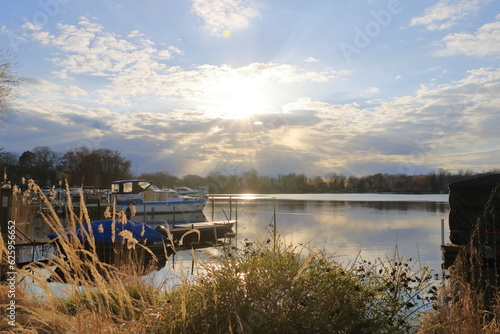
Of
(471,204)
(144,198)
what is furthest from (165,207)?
(471,204)

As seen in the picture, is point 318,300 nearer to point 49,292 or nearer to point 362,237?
point 49,292

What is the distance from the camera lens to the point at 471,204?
15.2 metres

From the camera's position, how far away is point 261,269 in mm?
4008

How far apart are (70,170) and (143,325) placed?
89.7m

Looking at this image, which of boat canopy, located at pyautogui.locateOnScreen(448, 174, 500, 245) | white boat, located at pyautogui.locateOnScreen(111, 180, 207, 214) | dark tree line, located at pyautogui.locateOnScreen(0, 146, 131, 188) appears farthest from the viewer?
dark tree line, located at pyautogui.locateOnScreen(0, 146, 131, 188)

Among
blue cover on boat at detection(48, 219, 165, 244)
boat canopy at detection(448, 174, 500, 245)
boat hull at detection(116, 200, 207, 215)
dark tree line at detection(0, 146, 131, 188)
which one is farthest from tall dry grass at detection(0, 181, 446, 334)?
dark tree line at detection(0, 146, 131, 188)

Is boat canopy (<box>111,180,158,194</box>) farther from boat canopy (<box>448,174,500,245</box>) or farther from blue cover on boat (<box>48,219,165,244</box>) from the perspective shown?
boat canopy (<box>448,174,500,245</box>)

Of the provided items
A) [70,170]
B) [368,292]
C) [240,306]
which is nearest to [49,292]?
[240,306]

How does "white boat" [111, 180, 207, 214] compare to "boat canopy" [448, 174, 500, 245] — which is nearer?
"boat canopy" [448, 174, 500, 245]

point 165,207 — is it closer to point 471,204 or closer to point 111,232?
point 111,232

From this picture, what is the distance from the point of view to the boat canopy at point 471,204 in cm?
1461

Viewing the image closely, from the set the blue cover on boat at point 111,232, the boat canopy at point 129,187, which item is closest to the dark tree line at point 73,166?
the boat canopy at point 129,187

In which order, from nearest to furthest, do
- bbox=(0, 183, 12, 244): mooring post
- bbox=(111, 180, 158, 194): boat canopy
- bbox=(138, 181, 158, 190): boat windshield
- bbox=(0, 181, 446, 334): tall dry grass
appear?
bbox=(0, 181, 446, 334): tall dry grass < bbox=(0, 183, 12, 244): mooring post < bbox=(111, 180, 158, 194): boat canopy < bbox=(138, 181, 158, 190): boat windshield

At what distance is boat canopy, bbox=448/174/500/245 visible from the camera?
1461cm
